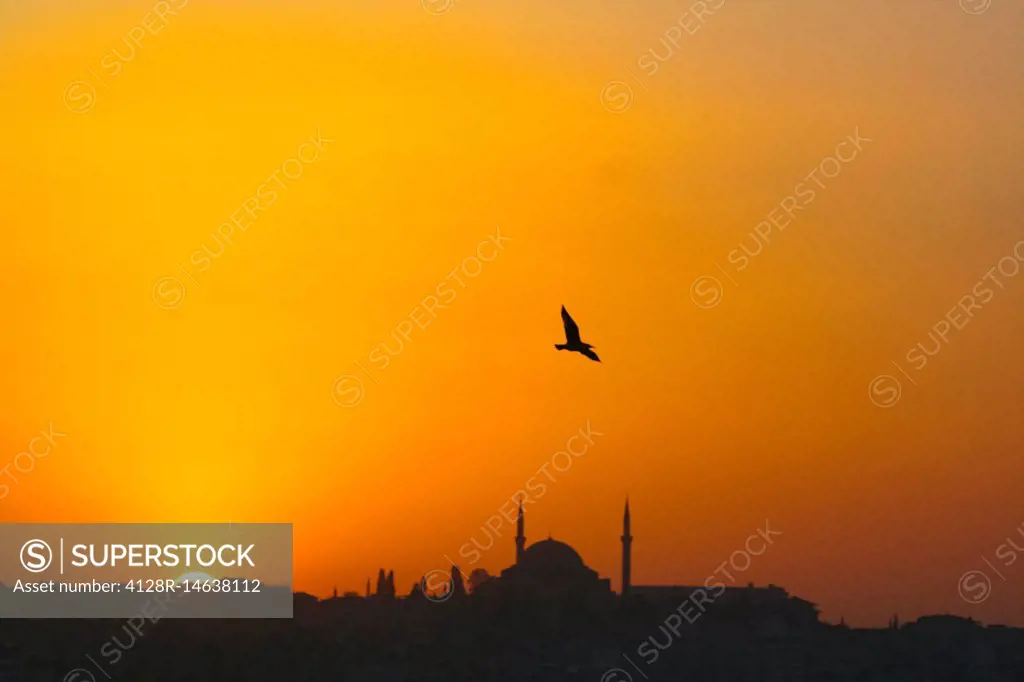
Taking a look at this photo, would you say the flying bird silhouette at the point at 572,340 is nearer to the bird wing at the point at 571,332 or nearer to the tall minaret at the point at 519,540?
the bird wing at the point at 571,332

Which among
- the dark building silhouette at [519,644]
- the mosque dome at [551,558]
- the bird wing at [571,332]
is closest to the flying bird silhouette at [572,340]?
the bird wing at [571,332]

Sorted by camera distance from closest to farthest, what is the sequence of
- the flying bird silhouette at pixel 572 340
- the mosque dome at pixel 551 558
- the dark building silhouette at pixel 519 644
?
the flying bird silhouette at pixel 572 340 → the dark building silhouette at pixel 519 644 → the mosque dome at pixel 551 558

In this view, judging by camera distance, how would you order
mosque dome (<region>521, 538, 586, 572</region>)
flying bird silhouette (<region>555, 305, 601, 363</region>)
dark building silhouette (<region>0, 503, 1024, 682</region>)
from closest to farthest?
flying bird silhouette (<region>555, 305, 601, 363</region>), dark building silhouette (<region>0, 503, 1024, 682</region>), mosque dome (<region>521, 538, 586, 572</region>)

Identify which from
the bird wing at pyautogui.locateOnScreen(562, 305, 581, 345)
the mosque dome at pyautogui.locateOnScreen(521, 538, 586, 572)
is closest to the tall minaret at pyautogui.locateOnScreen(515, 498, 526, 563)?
the mosque dome at pyautogui.locateOnScreen(521, 538, 586, 572)

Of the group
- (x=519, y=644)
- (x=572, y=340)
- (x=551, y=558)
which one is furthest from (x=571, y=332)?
(x=551, y=558)

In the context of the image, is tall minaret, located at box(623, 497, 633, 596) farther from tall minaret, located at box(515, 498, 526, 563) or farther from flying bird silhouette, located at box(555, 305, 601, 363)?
flying bird silhouette, located at box(555, 305, 601, 363)

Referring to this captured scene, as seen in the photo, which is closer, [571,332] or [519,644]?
[571,332]

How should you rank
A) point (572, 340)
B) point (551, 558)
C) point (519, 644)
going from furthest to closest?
point (551, 558) < point (519, 644) < point (572, 340)

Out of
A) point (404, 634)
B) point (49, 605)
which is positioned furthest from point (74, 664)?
point (404, 634)

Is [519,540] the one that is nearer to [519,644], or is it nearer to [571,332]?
[519,644]

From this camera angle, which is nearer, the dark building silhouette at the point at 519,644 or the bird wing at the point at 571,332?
the bird wing at the point at 571,332

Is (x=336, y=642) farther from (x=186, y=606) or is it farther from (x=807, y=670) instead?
(x=807, y=670)
